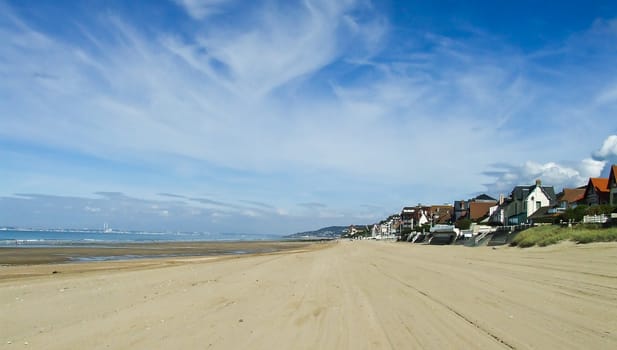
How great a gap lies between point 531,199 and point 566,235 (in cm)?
4065

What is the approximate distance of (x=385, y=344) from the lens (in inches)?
250

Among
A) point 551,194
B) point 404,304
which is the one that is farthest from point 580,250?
point 551,194

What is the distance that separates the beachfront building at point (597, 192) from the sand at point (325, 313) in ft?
121

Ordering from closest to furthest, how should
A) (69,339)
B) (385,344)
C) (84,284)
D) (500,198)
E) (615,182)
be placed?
(385,344) → (69,339) → (84,284) → (615,182) → (500,198)

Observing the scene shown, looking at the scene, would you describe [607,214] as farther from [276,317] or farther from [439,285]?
[276,317]

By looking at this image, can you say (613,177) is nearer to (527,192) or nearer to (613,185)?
(613,185)

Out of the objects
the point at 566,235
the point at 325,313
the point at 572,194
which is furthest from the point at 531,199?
the point at 325,313

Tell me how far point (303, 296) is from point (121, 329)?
4514 mm

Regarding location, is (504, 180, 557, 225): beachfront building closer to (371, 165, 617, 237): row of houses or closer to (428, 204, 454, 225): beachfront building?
(371, 165, 617, 237): row of houses

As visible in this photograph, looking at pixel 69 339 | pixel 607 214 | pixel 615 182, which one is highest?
pixel 615 182

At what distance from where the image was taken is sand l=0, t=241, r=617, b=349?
6.59 meters

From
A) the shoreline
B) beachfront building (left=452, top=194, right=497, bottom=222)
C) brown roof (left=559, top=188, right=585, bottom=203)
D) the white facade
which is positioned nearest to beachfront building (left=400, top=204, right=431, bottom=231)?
beachfront building (left=452, top=194, right=497, bottom=222)

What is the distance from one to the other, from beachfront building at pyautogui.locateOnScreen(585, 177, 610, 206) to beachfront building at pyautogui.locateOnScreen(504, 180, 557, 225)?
10.9 meters

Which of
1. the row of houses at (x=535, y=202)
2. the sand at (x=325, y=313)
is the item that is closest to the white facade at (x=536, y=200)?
the row of houses at (x=535, y=202)
